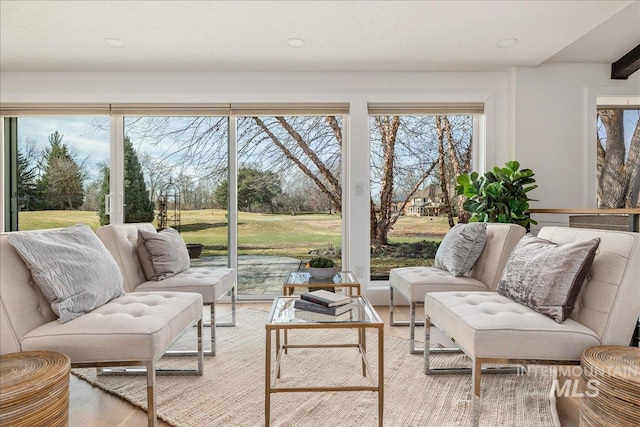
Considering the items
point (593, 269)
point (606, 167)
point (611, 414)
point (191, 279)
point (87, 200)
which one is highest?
point (606, 167)

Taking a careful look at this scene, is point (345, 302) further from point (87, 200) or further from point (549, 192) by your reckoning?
point (87, 200)

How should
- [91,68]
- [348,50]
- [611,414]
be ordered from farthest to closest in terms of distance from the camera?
1. [91,68]
2. [348,50]
3. [611,414]

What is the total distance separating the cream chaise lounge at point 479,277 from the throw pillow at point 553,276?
2.21 ft

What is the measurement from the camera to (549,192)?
4234mm

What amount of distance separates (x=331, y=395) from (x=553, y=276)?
48.4 inches

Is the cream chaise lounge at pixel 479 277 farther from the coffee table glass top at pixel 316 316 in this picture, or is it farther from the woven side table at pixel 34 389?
the woven side table at pixel 34 389

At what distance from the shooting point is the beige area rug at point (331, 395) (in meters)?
1.98

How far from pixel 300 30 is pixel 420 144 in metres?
1.83

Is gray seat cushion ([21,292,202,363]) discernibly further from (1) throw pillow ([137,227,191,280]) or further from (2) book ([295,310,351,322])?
(1) throw pillow ([137,227,191,280])

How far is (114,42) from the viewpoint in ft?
11.5

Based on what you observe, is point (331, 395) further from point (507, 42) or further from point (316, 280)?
point (507, 42)

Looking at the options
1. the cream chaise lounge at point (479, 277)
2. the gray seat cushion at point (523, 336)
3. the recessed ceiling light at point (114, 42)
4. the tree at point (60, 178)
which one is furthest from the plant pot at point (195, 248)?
the gray seat cushion at point (523, 336)

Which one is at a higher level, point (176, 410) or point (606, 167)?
point (606, 167)

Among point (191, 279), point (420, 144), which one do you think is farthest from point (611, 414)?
point (420, 144)
